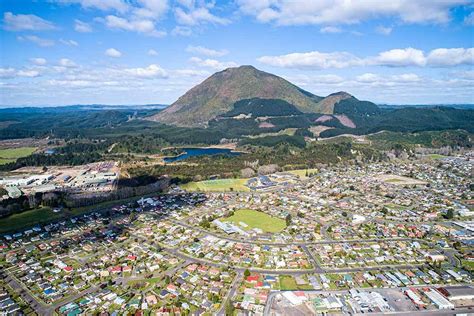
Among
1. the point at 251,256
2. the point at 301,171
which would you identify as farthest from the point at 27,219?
the point at 301,171

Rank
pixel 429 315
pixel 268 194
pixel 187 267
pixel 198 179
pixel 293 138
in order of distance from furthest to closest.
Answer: pixel 293 138 → pixel 198 179 → pixel 268 194 → pixel 187 267 → pixel 429 315

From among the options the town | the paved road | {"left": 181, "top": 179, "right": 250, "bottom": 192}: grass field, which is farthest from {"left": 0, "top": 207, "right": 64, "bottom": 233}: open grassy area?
the paved road

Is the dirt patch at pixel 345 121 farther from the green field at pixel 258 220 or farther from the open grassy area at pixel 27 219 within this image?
the open grassy area at pixel 27 219

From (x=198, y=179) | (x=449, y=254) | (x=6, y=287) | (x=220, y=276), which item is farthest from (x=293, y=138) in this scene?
(x=6, y=287)

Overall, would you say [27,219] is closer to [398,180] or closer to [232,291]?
[232,291]

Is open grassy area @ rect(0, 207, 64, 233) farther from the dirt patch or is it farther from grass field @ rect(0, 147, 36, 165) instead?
the dirt patch

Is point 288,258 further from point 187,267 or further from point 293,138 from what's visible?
point 293,138

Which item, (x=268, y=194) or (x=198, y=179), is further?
(x=198, y=179)
